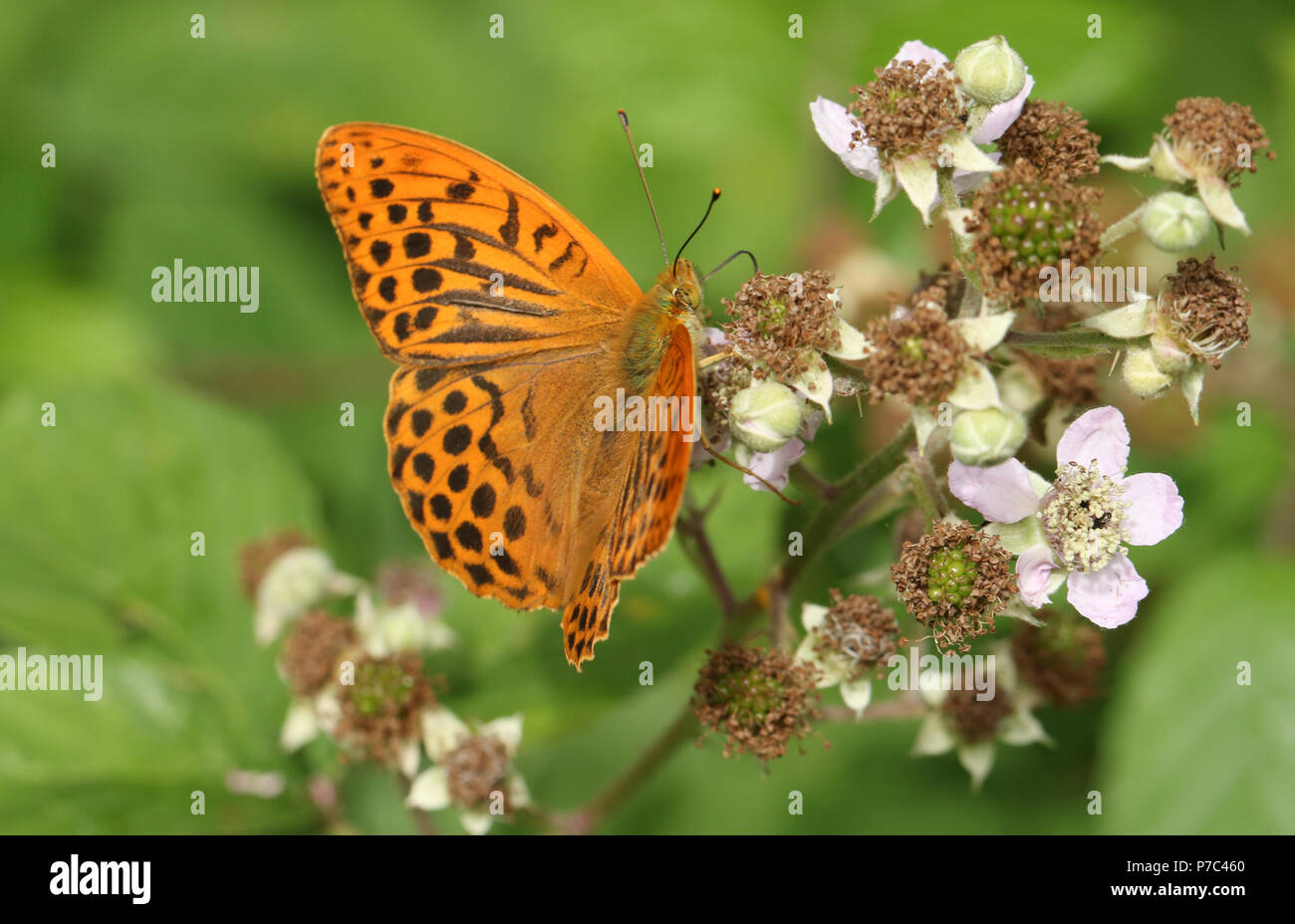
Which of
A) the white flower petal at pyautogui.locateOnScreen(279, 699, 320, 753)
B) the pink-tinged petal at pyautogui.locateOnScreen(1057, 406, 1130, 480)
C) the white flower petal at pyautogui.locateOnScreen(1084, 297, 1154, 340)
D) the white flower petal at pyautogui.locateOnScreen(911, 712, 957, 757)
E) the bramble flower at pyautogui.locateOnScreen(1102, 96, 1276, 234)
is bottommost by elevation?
the white flower petal at pyautogui.locateOnScreen(911, 712, 957, 757)

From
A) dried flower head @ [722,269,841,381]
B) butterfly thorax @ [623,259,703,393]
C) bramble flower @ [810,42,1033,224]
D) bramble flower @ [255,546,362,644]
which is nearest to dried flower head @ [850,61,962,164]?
bramble flower @ [810,42,1033,224]

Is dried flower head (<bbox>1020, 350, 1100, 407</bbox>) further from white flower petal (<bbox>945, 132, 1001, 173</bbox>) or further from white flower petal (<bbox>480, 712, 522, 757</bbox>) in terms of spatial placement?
white flower petal (<bbox>480, 712, 522, 757</bbox>)

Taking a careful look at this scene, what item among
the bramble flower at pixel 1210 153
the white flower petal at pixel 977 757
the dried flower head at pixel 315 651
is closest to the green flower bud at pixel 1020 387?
the bramble flower at pixel 1210 153

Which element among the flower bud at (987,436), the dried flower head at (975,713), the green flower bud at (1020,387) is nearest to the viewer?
the flower bud at (987,436)

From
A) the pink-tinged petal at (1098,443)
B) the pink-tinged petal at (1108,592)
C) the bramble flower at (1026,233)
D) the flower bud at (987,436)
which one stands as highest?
the bramble flower at (1026,233)

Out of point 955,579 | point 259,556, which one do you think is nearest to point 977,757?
point 955,579

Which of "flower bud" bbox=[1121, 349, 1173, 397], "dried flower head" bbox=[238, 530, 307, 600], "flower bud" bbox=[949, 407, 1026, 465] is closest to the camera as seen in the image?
"flower bud" bbox=[949, 407, 1026, 465]

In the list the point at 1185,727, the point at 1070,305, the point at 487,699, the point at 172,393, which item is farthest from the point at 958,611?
the point at 172,393

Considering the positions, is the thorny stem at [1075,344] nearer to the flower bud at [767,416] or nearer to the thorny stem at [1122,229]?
the thorny stem at [1122,229]
